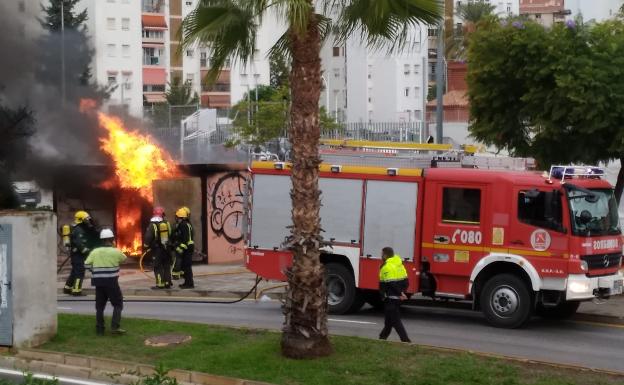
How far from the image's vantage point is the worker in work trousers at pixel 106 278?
13805 mm

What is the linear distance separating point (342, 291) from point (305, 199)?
17.6 feet

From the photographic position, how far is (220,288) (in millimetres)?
20500

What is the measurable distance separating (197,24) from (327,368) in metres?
4.61

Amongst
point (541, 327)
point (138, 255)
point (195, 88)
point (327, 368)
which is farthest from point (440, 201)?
point (195, 88)

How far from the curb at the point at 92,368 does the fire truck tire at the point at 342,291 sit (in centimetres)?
520

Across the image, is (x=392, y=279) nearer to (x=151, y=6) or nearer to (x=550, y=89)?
(x=550, y=89)

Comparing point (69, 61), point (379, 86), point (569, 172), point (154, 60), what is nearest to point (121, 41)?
point (154, 60)

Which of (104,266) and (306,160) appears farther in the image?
(104,266)

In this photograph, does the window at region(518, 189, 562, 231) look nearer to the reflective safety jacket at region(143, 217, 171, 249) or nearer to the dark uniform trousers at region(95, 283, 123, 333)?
the dark uniform trousers at region(95, 283, 123, 333)

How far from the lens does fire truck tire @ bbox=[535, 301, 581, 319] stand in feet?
53.8

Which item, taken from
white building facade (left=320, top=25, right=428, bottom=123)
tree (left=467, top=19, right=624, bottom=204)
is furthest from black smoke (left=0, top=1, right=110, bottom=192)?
white building facade (left=320, top=25, right=428, bottom=123)

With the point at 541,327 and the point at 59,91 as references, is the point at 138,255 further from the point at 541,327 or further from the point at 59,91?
the point at 541,327

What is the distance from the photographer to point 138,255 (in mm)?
24875

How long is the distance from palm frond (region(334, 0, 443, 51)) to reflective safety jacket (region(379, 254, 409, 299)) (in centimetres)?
289
